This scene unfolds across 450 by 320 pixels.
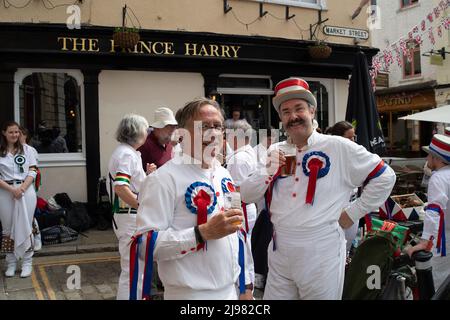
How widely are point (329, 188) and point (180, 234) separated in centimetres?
115

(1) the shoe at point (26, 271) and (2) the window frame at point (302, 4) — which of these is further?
(2) the window frame at point (302, 4)

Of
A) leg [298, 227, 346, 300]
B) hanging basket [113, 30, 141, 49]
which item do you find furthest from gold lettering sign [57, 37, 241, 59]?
leg [298, 227, 346, 300]

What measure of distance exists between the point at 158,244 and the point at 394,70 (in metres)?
23.2

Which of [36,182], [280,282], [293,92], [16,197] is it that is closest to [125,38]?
[36,182]

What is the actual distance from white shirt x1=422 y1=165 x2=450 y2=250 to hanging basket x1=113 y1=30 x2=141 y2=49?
19.1ft

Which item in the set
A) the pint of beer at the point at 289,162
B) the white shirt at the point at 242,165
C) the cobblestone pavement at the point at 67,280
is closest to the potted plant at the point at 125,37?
the cobblestone pavement at the point at 67,280

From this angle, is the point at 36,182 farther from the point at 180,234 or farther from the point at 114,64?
the point at 180,234

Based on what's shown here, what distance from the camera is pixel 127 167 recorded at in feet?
13.6

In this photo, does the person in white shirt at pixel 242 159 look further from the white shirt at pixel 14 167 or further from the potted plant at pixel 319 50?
the potted plant at pixel 319 50

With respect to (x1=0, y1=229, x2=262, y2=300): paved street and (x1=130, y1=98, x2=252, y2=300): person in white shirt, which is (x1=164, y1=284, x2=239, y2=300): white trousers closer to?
(x1=130, y1=98, x2=252, y2=300): person in white shirt

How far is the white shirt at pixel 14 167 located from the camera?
564cm

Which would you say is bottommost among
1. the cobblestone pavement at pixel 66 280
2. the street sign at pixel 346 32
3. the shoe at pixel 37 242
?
the cobblestone pavement at pixel 66 280

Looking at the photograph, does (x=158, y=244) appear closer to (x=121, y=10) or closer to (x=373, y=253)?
(x=373, y=253)

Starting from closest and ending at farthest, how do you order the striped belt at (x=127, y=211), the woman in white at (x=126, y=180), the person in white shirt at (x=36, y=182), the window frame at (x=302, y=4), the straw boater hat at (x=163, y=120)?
the woman in white at (x=126, y=180)
the striped belt at (x=127, y=211)
the straw boater hat at (x=163, y=120)
the person in white shirt at (x=36, y=182)
the window frame at (x=302, y=4)
